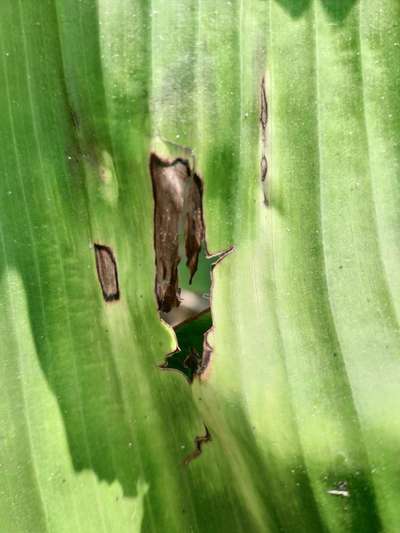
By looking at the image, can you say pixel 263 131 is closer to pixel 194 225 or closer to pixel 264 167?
pixel 264 167

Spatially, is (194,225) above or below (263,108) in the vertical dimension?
below

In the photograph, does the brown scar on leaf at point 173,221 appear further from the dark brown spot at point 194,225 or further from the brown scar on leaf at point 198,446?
the brown scar on leaf at point 198,446

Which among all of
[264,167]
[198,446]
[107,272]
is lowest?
[198,446]

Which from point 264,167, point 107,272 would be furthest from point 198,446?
point 264,167

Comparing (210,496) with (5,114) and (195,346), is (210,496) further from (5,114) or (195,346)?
(5,114)

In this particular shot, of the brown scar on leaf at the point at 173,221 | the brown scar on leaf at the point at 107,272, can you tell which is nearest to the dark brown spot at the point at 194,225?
the brown scar on leaf at the point at 173,221

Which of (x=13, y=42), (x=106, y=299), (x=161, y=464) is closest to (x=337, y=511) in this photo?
(x=161, y=464)
